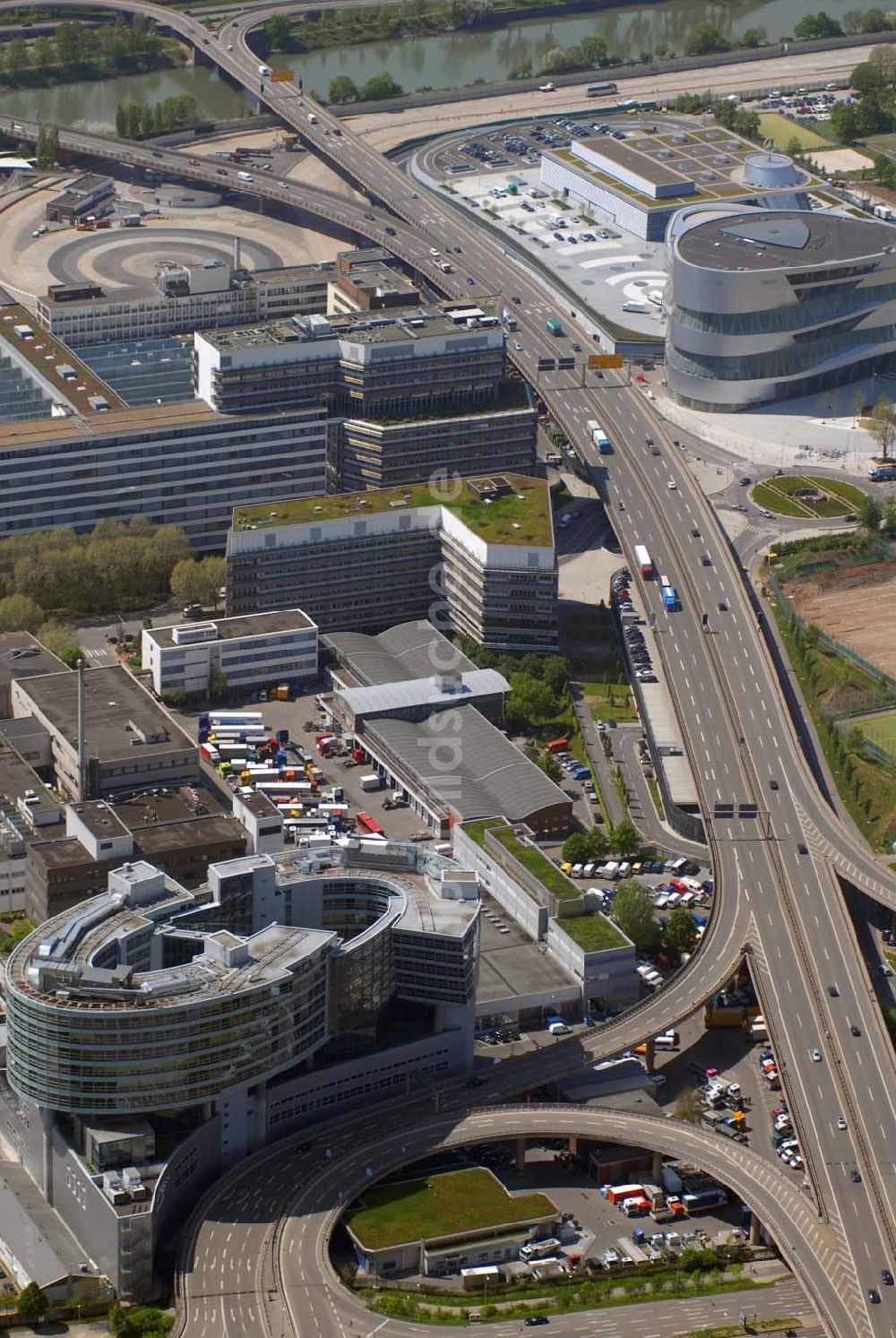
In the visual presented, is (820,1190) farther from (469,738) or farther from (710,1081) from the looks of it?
(469,738)

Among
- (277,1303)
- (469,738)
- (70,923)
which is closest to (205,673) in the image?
(469,738)

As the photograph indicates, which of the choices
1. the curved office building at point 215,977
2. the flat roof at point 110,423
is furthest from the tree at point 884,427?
the curved office building at point 215,977

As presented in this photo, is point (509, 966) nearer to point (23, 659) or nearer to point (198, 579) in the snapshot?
point (23, 659)

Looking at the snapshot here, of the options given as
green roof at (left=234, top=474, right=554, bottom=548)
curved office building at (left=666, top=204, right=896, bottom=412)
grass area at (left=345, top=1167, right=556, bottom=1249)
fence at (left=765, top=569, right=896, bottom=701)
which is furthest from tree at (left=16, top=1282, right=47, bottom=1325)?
curved office building at (left=666, top=204, right=896, bottom=412)

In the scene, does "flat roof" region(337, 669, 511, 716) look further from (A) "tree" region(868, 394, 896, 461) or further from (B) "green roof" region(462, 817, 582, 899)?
(A) "tree" region(868, 394, 896, 461)

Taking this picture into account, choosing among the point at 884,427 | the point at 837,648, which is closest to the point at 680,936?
the point at 837,648

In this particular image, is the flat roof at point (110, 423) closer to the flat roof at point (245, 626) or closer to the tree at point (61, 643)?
the tree at point (61, 643)

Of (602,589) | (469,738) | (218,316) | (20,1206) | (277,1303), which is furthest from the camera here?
(218,316)
